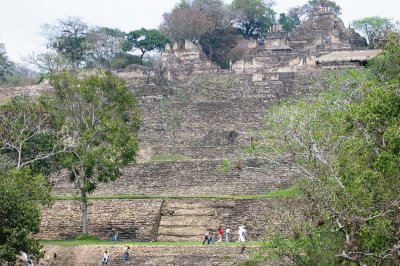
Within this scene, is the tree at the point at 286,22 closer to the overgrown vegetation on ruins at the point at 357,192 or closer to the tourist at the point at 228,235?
the tourist at the point at 228,235

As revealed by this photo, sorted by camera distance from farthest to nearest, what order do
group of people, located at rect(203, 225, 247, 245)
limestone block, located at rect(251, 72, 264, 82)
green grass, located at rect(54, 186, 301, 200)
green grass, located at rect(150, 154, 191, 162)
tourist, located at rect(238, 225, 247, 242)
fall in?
limestone block, located at rect(251, 72, 264, 82)
green grass, located at rect(150, 154, 191, 162)
green grass, located at rect(54, 186, 301, 200)
tourist, located at rect(238, 225, 247, 242)
group of people, located at rect(203, 225, 247, 245)

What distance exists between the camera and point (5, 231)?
26.3 m


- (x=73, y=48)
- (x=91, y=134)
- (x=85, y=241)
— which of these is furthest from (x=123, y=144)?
(x=73, y=48)

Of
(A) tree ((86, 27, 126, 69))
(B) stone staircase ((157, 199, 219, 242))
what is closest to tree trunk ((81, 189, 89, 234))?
(B) stone staircase ((157, 199, 219, 242))

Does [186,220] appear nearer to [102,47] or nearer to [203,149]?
[203,149]

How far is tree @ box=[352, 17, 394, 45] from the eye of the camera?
2431 inches

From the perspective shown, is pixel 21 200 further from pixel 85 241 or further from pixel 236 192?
pixel 236 192

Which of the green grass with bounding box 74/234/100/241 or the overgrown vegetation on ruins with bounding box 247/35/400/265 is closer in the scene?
the overgrown vegetation on ruins with bounding box 247/35/400/265

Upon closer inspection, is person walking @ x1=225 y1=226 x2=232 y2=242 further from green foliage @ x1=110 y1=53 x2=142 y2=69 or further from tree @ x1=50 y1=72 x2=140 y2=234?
green foliage @ x1=110 y1=53 x2=142 y2=69

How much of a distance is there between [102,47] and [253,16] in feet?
29.1

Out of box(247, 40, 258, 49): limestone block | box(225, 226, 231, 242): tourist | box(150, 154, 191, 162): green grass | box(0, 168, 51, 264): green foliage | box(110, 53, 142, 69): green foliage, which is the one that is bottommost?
box(225, 226, 231, 242): tourist

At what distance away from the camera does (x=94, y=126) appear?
34188 millimetres

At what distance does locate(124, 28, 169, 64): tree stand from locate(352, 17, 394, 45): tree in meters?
12.1

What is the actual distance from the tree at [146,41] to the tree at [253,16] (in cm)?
519
